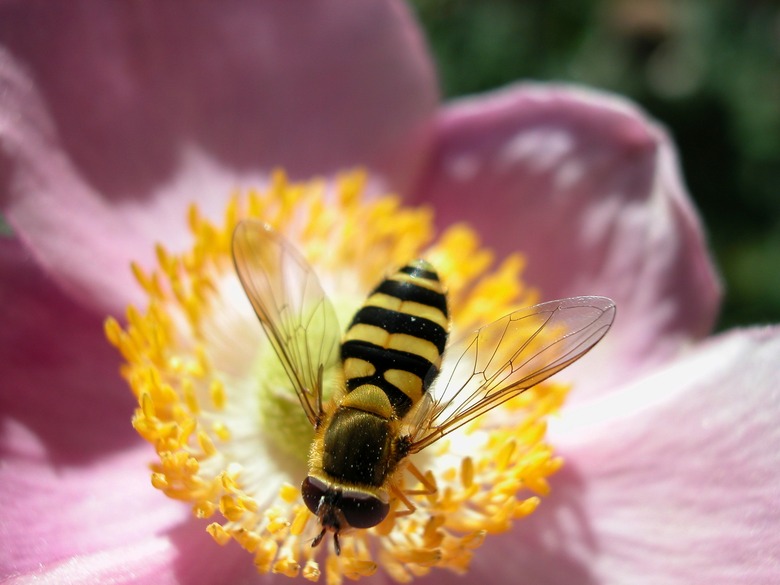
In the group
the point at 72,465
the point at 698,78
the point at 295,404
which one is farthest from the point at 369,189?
the point at 698,78

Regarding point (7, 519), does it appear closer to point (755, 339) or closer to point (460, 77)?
point (755, 339)

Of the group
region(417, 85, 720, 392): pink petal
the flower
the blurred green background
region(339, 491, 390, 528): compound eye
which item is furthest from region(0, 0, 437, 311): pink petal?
the blurred green background

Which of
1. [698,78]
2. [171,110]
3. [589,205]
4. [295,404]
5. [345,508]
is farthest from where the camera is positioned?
[698,78]

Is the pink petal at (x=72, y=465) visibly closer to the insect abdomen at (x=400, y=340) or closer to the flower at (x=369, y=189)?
the flower at (x=369, y=189)

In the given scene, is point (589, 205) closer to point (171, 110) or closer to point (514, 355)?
point (514, 355)

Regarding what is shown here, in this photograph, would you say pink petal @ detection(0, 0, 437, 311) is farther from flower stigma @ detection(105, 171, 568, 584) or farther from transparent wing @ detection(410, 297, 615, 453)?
transparent wing @ detection(410, 297, 615, 453)

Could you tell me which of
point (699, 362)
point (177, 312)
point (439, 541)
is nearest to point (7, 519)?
point (177, 312)
